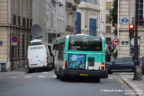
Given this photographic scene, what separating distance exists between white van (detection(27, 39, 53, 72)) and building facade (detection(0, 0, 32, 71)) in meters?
1.45

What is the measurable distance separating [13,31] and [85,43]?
21.1 metres

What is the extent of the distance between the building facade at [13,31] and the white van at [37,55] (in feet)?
4.75

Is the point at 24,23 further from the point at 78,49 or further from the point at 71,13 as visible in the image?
the point at 71,13

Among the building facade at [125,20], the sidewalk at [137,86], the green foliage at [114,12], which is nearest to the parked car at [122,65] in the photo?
the building facade at [125,20]

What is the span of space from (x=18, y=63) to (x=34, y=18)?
14.7 meters

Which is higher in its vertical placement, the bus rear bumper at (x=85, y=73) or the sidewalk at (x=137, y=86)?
the bus rear bumper at (x=85, y=73)

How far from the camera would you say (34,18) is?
62.1m

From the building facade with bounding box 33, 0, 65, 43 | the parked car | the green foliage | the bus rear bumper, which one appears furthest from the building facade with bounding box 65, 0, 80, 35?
the bus rear bumper

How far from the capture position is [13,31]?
4591 cm

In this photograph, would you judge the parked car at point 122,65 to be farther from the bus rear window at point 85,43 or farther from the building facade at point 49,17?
the building facade at point 49,17

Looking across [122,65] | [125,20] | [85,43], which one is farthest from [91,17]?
[85,43]

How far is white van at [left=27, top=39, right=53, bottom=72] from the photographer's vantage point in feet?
137

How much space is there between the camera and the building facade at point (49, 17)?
6203cm

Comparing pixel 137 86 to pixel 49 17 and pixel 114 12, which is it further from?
pixel 49 17
